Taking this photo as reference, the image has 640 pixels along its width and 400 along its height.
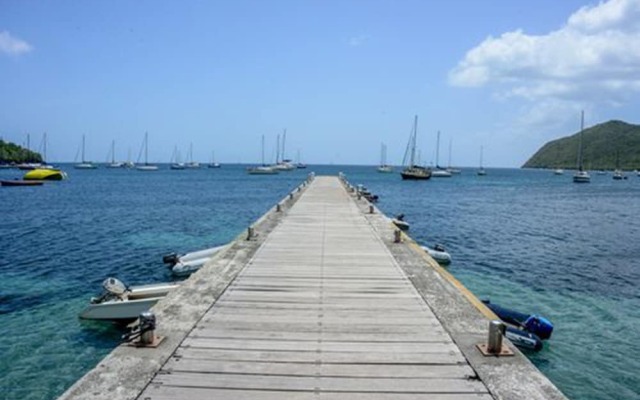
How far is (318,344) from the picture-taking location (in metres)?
5.63

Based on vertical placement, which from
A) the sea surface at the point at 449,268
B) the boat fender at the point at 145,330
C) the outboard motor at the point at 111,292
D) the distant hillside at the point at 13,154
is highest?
the distant hillside at the point at 13,154

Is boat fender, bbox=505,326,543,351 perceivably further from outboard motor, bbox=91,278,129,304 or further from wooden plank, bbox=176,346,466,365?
outboard motor, bbox=91,278,129,304

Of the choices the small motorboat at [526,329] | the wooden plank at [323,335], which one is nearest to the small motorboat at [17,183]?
the small motorboat at [526,329]

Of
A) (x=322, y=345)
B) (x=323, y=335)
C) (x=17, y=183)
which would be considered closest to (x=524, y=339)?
(x=323, y=335)

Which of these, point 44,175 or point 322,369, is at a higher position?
point 322,369

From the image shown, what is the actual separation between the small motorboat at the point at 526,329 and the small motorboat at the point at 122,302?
740cm

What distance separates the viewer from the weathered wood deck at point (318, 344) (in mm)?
4555

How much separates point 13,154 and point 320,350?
17790 centimetres

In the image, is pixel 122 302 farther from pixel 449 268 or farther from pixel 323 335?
pixel 449 268

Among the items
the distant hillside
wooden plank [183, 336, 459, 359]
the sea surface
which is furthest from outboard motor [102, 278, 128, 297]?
the distant hillside

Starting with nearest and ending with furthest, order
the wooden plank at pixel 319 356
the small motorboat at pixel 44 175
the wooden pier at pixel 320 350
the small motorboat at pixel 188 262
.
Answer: the wooden pier at pixel 320 350, the wooden plank at pixel 319 356, the small motorboat at pixel 188 262, the small motorboat at pixel 44 175

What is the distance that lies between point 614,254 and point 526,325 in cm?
1543

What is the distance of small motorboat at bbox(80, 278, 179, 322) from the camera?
37.7 feet

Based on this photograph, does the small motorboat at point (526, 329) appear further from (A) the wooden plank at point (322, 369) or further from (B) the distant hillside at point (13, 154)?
(B) the distant hillside at point (13, 154)
